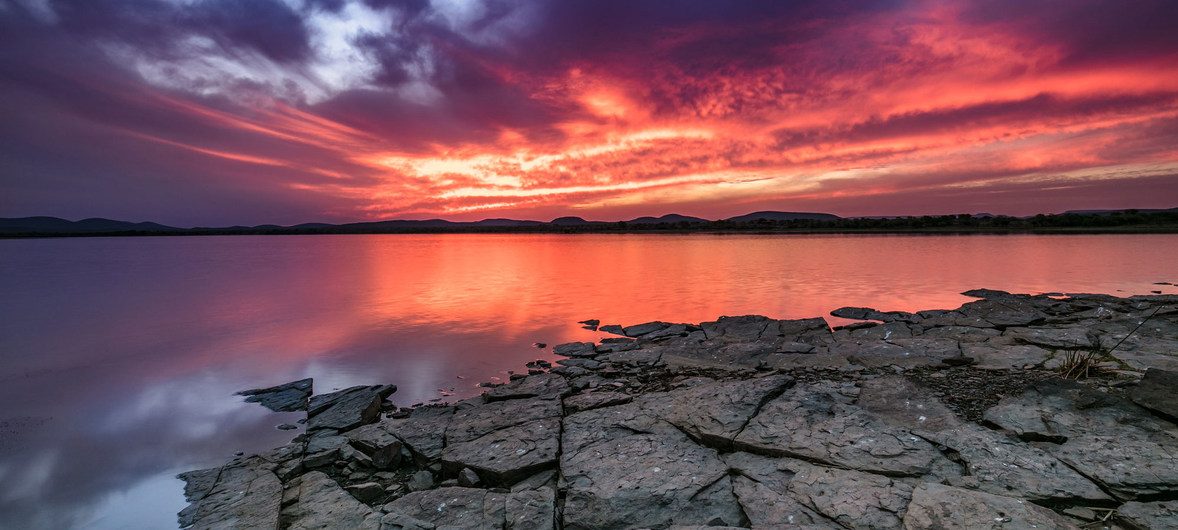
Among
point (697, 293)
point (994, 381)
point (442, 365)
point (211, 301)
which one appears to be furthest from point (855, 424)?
point (211, 301)

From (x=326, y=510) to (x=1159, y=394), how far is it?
717cm

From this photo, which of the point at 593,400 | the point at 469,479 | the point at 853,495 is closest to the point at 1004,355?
the point at 853,495

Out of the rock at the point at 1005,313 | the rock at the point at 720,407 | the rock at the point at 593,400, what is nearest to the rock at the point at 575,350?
the rock at the point at 593,400

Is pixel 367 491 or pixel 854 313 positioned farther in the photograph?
pixel 854 313

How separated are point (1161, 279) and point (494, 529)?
83.9 ft

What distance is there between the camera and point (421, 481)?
166 inches

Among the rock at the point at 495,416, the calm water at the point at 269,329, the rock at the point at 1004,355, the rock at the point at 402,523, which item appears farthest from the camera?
the rock at the point at 1004,355

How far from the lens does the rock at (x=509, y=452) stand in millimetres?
4148

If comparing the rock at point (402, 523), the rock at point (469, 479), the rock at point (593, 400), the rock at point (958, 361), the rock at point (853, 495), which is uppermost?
the rock at point (853, 495)

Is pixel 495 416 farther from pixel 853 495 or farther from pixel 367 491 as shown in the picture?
pixel 853 495

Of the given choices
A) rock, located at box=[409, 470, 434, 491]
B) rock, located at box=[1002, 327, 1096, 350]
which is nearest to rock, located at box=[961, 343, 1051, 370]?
rock, located at box=[1002, 327, 1096, 350]

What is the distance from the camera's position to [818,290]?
1623 cm

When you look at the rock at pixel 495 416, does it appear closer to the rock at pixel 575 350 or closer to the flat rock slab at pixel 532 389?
the flat rock slab at pixel 532 389

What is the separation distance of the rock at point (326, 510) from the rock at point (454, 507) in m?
0.17
